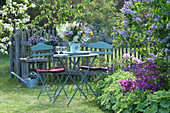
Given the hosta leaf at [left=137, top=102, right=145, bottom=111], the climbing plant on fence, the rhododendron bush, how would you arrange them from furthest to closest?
the climbing plant on fence
the rhododendron bush
the hosta leaf at [left=137, top=102, right=145, bottom=111]

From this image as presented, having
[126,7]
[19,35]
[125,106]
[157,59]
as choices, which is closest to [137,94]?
[125,106]

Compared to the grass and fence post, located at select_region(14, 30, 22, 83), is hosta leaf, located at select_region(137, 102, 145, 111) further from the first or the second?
fence post, located at select_region(14, 30, 22, 83)

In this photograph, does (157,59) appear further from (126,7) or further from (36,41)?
(36,41)

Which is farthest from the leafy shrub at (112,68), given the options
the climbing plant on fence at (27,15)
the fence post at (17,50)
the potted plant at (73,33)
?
the fence post at (17,50)

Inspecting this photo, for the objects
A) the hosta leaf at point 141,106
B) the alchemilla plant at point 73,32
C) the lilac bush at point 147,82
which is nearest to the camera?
the hosta leaf at point 141,106

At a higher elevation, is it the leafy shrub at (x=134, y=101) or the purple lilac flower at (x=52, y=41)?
the purple lilac flower at (x=52, y=41)

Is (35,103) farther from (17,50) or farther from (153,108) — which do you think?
(17,50)

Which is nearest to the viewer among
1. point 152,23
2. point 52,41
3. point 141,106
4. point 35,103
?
point 141,106

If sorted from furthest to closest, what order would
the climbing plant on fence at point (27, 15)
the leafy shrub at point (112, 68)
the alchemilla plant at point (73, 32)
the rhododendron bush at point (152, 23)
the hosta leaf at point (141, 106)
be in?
the leafy shrub at point (112, 68) → the alchemilla plant at point (73, 32) → the climbing plant on fence at point (27, 15) → the rhododendron bush at point (152, 23) → the hosta leaf at point (141, 106)

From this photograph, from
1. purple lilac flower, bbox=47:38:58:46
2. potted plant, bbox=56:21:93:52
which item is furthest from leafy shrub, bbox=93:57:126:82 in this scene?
purple lilac flower, bbox=47:38:58:46

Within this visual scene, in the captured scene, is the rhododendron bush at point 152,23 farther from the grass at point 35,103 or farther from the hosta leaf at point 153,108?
the grass at point 35,103

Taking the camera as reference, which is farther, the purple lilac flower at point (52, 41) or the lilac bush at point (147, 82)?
the purple lilac flower at point (52, 41)

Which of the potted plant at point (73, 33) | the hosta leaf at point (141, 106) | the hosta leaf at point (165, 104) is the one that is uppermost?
the potted plant at point (73, 33)

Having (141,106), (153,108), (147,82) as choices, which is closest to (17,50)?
(147,82)
